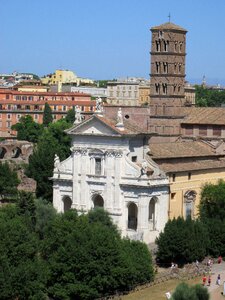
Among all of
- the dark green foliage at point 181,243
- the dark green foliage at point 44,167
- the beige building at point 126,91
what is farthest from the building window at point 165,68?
the beige building at point 126,91

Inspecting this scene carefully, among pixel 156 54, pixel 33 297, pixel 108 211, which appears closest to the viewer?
pixel 33 297

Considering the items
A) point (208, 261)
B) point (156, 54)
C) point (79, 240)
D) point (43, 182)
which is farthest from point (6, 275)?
point (156, 54)

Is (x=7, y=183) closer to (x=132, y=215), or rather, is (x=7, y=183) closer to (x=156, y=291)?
(x=132, y=215)

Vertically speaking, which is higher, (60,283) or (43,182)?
(43,182)

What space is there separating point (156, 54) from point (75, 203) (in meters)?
23.0

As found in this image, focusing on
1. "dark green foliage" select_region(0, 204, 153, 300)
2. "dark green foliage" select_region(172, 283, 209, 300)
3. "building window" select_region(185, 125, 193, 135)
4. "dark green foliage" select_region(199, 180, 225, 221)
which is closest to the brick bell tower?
"building window" select_region(185, 125, 193, 135)

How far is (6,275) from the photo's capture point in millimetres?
50250

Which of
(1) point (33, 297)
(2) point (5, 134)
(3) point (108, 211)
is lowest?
(1) point (33, 297)

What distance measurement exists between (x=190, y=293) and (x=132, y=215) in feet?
65.1

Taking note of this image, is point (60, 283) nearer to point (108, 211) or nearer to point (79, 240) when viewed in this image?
point (79, 240)

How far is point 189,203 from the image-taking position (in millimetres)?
68062

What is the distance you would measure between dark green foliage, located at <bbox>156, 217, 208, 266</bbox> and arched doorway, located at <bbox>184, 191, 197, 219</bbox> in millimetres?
7898

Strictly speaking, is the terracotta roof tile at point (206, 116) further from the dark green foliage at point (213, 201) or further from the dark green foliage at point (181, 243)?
the dark green foliage at point (181, 243)

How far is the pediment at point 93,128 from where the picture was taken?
214 feet
